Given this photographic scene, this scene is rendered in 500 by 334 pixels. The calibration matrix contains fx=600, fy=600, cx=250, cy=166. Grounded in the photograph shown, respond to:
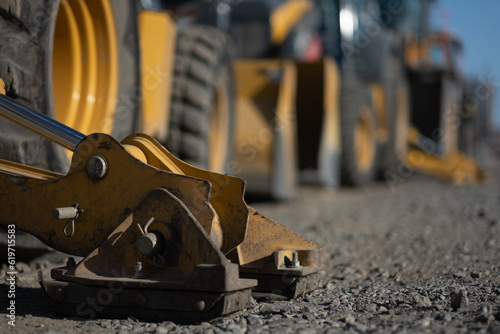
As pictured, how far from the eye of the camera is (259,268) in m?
1.99

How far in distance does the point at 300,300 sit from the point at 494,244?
1.64 meters

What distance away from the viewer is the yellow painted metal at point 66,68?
98.3 inches

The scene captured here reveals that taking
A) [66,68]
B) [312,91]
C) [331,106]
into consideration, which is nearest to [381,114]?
[331,106]

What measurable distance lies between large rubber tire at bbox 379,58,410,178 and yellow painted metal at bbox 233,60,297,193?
3.27 meters

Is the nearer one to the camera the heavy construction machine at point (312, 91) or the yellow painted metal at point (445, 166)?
the heavy construction machine at point (312, 91)

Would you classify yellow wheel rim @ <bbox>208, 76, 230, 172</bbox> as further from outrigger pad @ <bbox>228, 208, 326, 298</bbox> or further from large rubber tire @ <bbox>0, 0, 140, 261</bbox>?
outrigger pad @ <bbox>228, 208, 326, 298</bbox>

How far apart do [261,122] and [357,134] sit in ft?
8.33

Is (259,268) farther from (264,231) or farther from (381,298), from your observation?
(381,298)

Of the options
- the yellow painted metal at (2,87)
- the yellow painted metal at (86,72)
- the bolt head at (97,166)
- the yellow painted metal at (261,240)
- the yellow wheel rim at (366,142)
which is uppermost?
the yellow wheel rim at (366,142)

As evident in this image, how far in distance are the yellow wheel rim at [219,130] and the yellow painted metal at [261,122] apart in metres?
0.49

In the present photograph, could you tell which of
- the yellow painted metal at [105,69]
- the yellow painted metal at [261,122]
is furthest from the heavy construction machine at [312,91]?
the yellow painted metal at [105,69]

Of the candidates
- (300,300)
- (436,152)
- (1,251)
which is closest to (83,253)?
(1,251)

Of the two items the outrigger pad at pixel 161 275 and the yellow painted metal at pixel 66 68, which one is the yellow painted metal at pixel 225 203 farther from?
the yellow painted metal at pixel 66 68

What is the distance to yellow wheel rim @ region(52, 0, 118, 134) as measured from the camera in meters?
2.50
